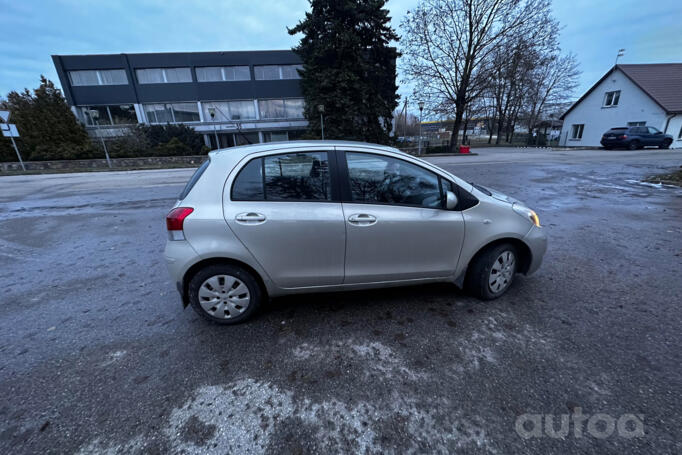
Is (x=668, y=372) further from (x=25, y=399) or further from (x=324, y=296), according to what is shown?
(x=25, y=399)

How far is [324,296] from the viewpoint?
126 inches

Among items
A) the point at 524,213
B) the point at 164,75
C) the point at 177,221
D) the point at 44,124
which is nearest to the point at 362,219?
the point at 177,221

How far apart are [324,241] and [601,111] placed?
37939 mm

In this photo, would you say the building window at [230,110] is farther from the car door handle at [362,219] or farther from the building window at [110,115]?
the car door handle at [362,219]

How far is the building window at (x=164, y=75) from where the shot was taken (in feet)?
99.2

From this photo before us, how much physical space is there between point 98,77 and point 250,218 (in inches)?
1597

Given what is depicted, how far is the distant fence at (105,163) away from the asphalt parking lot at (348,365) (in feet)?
71.9

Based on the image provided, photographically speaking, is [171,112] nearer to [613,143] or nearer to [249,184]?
[249,184]

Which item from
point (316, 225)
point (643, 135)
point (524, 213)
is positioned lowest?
point (524, 213)

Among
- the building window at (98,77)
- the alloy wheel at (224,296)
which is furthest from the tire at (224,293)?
the building window at (98,77)

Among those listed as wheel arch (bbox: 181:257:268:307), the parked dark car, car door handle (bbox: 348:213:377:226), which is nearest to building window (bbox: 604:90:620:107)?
the parked dark car

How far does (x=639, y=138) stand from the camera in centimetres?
2162

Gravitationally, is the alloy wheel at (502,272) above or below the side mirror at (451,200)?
below

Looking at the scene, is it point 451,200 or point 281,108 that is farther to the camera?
point 281,108
